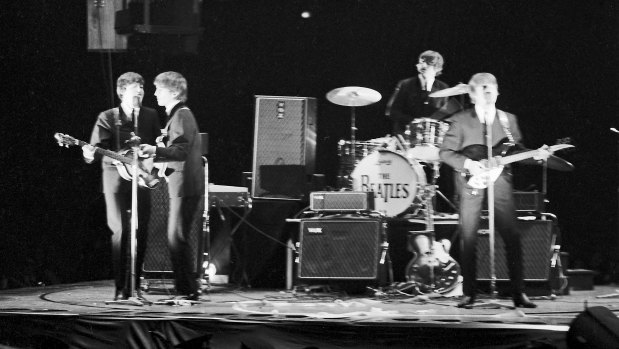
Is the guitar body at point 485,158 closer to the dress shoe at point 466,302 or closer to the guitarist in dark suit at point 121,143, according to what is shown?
the dress shoe at point 466,302

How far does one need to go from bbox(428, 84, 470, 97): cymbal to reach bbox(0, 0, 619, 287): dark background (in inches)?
58.8

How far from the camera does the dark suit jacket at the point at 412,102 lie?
31.0 ft

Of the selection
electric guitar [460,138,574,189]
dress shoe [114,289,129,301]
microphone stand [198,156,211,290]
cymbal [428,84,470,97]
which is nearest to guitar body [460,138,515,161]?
electric guitar [460,138,574,189]

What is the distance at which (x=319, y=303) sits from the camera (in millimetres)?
7926

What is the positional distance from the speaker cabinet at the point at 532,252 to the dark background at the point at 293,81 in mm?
1735

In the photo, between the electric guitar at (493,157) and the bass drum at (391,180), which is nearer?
the electric guitar at (493,157)

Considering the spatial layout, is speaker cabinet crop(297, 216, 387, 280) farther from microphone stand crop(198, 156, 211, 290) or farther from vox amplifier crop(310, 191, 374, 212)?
microphone stand crop(198, 156, 211, 290)

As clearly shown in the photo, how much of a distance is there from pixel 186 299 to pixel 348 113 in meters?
3.76

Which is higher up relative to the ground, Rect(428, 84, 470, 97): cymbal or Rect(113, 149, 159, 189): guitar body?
Rect(428, 84, 470, 97): cymbal

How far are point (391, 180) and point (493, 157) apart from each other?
2121 mm

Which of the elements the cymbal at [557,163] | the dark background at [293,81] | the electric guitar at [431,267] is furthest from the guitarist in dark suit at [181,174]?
the cymbal at [557,163]

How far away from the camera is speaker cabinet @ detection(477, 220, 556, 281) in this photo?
833 centimetres

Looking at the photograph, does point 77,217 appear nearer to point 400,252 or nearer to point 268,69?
point 268,69

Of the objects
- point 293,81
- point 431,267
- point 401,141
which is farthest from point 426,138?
point 293,81
